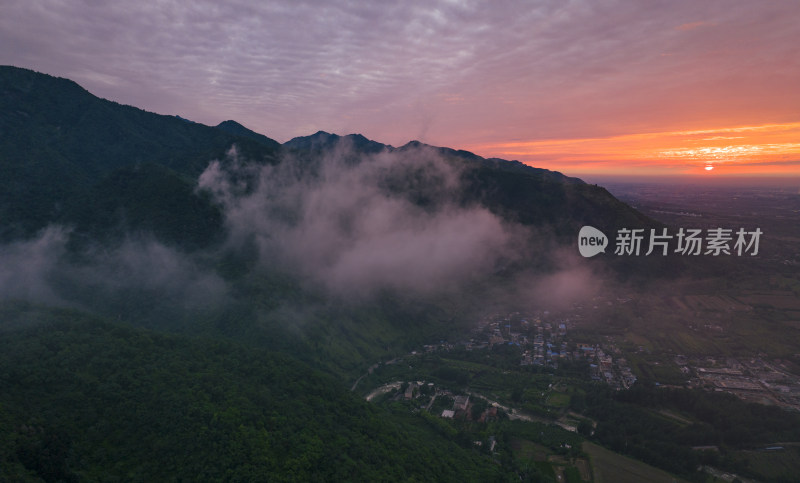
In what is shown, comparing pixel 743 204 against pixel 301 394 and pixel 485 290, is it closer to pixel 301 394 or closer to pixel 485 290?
pixel 485 290

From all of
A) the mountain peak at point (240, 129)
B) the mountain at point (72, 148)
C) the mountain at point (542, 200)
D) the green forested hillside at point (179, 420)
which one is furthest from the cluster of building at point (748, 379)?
the mountain peak at point (240, 129)

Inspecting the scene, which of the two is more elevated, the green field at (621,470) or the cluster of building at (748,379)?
the cluster of building at (748,379)

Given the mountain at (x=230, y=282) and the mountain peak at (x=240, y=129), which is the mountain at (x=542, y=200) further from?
the mountain peak at (x=240, y=129)

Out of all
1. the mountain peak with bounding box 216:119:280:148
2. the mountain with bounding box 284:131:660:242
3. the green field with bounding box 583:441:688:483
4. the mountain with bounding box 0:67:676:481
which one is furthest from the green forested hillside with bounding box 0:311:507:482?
the mountain peak with bounding box 216:119:280:148

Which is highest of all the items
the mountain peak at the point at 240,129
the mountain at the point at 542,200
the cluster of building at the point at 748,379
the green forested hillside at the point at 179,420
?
the mountain peak at the point at 240,129

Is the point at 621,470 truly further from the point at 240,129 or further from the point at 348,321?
the point at 240,129
